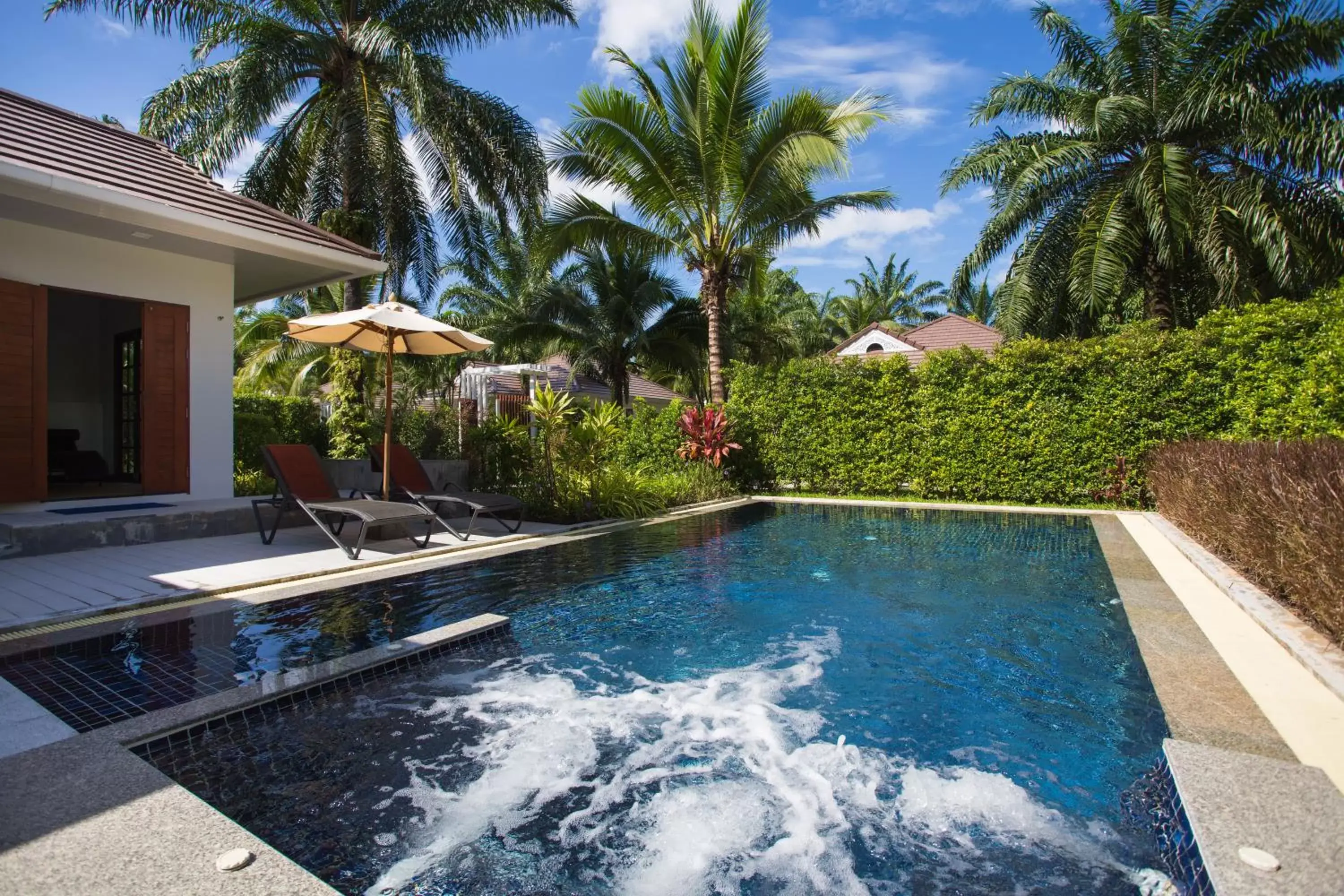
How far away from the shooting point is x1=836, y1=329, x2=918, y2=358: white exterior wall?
102 ft

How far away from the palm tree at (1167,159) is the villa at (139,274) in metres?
14.6

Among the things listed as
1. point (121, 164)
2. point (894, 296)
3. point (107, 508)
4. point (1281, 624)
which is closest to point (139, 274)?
point (121, 164)

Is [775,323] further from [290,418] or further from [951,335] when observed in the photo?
[290,418]

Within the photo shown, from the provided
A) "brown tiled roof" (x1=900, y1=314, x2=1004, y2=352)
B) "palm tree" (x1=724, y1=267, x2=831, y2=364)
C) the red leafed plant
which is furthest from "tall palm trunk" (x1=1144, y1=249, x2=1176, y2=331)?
"brown tiled roof" (x1=900, y1=314, x2=1004, y2=352)

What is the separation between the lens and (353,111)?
13.2 meters

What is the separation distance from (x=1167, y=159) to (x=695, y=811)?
56.2 ft

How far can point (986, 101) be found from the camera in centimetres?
1709

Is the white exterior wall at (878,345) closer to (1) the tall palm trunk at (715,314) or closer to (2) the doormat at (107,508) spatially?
(1) the tall palm trunk at (715,314)

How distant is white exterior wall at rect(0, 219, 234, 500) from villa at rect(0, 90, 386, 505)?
15 mm

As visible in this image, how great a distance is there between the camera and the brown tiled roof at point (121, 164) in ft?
26.1

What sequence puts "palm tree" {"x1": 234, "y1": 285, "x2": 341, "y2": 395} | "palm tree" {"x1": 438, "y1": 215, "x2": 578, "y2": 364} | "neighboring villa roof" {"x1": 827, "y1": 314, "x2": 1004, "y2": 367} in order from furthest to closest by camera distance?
"neighboring villa roof" {"x1": 827, "y1": 314, "x2": 1004, "y2": 367} < "palm tree" {"x1": 234, "y1": 285, "x2": 341, "y2": 395} < "palm tree" {"x1": 438, "y1": 215, "x2": 578, "y2": 364}

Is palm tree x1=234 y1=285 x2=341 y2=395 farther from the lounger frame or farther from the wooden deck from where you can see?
the wooden deck

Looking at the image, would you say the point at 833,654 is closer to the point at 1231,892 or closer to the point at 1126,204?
the point at 1231,892

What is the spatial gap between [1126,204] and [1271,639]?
14.3 meters
